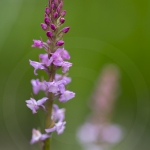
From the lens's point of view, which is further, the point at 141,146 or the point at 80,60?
the point at 80,60

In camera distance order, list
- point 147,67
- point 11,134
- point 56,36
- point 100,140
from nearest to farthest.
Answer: point 56,36
point 100,140
point 11,134
point 147,67

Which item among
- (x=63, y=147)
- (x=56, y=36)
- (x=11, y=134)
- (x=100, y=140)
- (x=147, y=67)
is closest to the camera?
(x=56, y=36)

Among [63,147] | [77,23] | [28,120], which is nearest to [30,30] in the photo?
[77,23]

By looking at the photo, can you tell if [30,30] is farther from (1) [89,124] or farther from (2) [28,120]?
(1) [89,124]

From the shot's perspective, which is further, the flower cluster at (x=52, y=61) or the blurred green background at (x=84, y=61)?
the blurred green background at (x=84, y=61)

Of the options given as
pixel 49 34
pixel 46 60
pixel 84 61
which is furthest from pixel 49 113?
pixel 84 61

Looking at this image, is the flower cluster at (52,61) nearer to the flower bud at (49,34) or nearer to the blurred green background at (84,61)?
the flower bud at (49,34)

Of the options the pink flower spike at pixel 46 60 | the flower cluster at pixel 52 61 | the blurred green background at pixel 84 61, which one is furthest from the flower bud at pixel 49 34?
the blurred green background at pixel 84 61

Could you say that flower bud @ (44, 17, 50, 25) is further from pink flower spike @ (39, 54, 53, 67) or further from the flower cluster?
pink flower spike @ (39, 54, 53, 67)

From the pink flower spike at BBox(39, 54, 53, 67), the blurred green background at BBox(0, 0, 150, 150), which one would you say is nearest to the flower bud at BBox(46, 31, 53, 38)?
the pink flower spike at BBox(39, 54, 53, 67)
